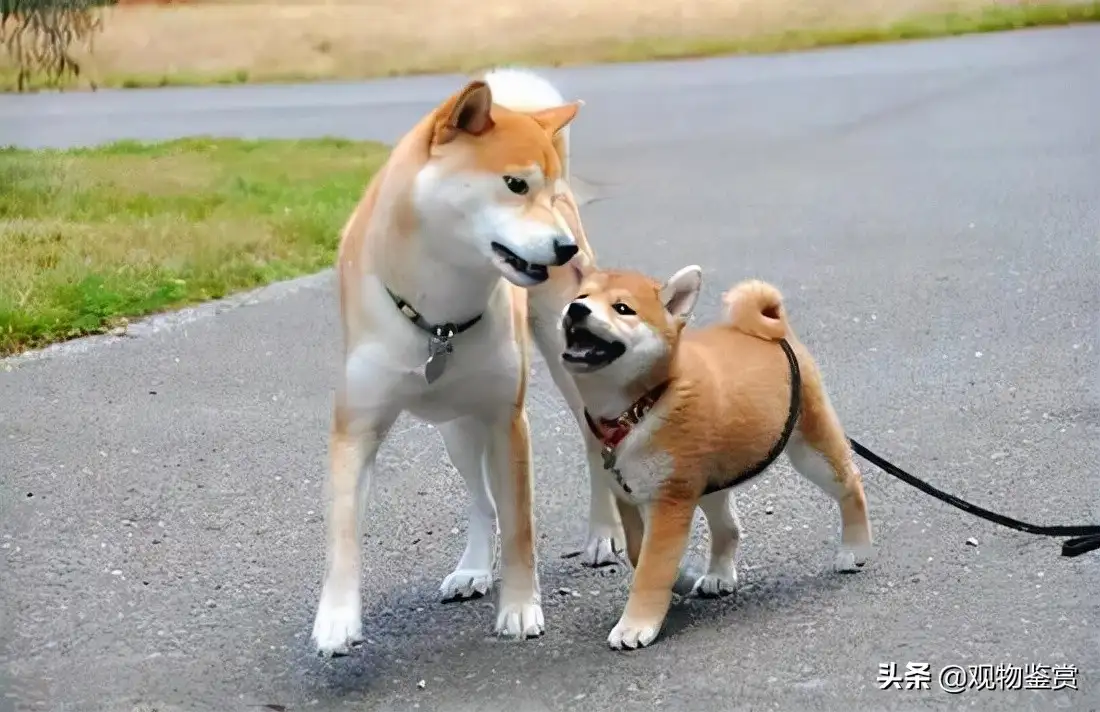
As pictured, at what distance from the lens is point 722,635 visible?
3.39 metres

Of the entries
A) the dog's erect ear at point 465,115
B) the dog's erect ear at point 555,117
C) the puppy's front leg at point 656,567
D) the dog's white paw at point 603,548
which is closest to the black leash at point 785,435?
the puppy's front leg at point 656,567

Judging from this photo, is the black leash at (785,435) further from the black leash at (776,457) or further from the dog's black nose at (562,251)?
the dog's black nose at (562,251)

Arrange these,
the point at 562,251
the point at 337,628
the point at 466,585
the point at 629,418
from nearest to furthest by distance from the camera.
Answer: the point at 562,251, the point at 337,628, the point at 629,418, the point at 466,585

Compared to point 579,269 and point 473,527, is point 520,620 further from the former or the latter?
point 579,269

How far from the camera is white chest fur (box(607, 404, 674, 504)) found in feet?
10.5

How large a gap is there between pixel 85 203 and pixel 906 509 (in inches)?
252

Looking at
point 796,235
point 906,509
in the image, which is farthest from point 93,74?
point 906,509

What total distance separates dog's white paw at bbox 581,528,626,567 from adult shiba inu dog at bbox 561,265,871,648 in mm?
409

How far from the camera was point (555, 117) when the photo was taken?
3.26m

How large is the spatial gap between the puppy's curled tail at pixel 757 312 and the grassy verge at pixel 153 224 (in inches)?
158

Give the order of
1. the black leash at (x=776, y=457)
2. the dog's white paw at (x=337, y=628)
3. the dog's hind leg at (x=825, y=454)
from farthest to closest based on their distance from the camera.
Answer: the dog's hind leg at (x=825, y=454) < the black leash at (x=776, y=457) < the dog's white paw at (x=337, y=628)

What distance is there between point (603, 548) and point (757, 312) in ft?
2.73

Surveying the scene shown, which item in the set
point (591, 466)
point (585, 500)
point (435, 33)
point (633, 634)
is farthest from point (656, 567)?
point (435, 33)

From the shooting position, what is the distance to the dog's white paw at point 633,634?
129 inches
